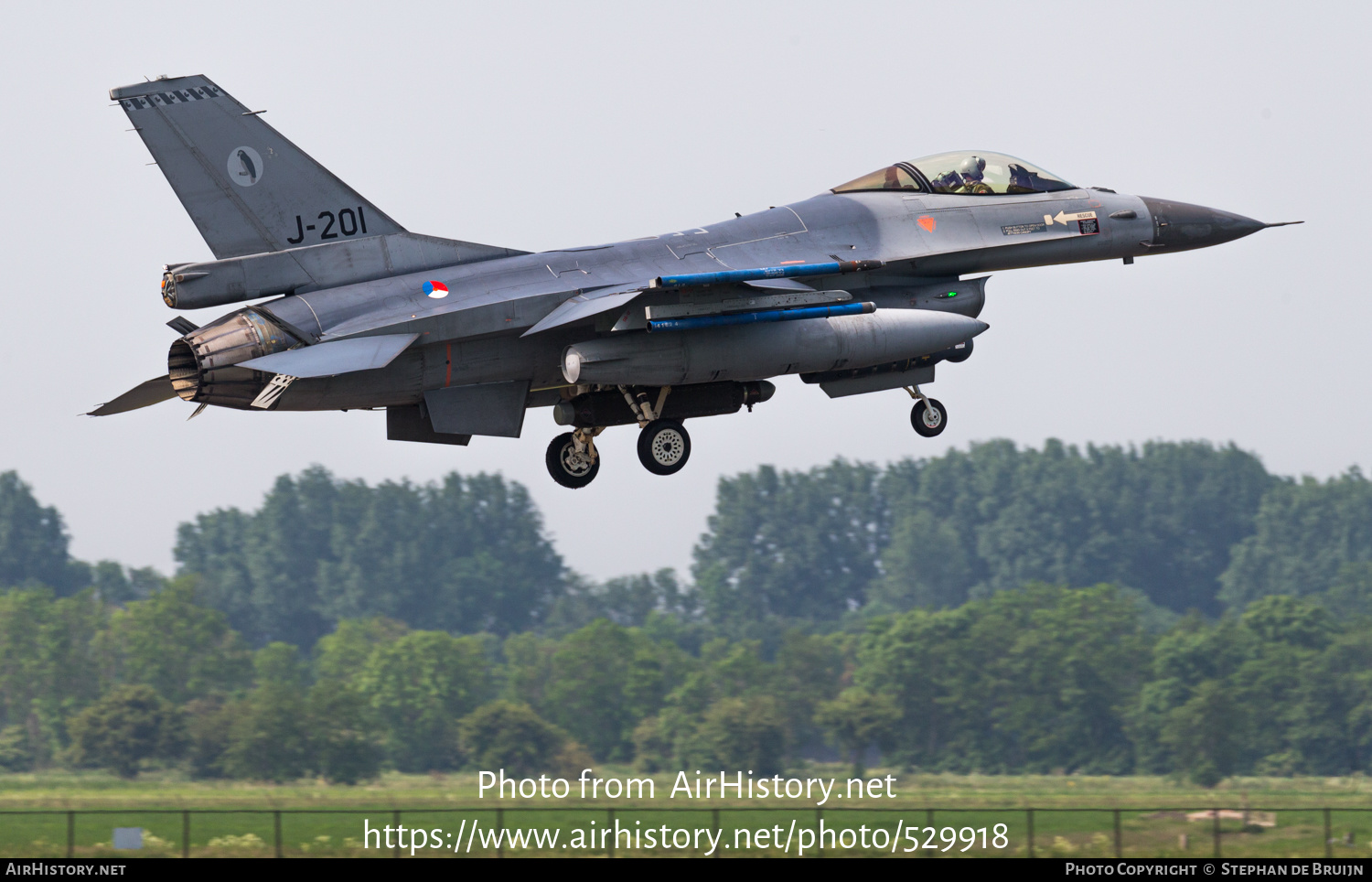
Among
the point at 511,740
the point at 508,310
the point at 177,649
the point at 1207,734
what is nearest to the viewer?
the point at 508,310

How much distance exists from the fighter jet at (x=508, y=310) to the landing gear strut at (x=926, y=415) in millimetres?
228

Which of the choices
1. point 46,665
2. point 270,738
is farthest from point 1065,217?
point 46,665

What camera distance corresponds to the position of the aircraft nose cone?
26.2m

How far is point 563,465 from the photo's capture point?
78.4 ft

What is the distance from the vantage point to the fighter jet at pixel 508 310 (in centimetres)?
2097

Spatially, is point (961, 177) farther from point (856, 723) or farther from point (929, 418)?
point (856, 723)

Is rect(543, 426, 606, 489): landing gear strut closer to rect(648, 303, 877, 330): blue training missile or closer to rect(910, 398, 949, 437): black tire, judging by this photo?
rect(648, 303, 877, 330): blue training missile

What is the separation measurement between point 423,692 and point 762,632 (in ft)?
112

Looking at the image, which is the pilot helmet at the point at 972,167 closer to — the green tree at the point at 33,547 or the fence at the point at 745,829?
the fence at the point at 745,829

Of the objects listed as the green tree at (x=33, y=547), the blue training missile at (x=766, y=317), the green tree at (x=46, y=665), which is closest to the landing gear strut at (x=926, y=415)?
the blue training missile at (x=766, y=317)

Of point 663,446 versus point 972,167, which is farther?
point 972,167

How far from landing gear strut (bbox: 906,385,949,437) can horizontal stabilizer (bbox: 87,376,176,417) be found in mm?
10029

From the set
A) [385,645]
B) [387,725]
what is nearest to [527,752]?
[387,725]

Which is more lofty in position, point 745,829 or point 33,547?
point 33,547
